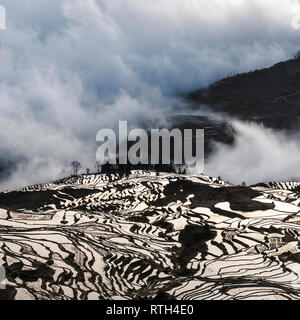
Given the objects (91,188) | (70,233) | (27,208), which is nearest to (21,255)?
(70,233)

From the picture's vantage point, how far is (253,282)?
4834cm

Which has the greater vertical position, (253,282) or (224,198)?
(224,198)

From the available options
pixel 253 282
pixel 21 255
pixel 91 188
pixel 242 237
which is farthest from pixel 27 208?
pixel 253 282

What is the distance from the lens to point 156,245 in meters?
65.8

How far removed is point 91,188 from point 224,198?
1405 inches

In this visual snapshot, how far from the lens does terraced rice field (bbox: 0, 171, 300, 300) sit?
4697 cm

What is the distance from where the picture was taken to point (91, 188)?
4331 inches

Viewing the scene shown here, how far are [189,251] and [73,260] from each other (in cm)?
1649

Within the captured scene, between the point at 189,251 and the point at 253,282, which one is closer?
the point at 253,282

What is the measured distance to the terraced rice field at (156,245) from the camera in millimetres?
46969
